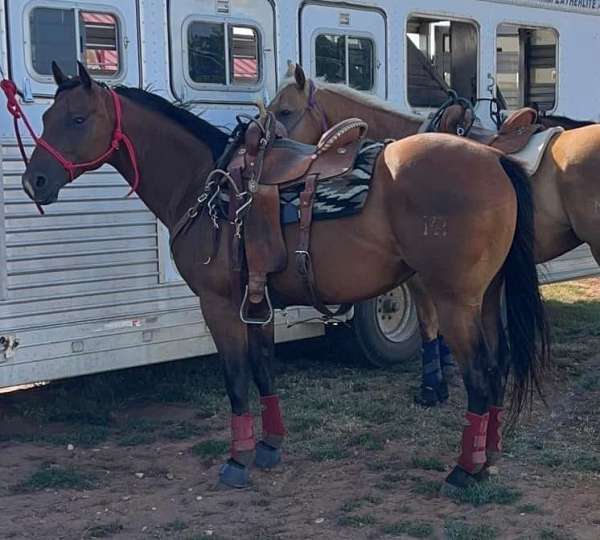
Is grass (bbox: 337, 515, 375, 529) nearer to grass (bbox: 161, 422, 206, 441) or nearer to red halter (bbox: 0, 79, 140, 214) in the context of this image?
grass (bbox: 161, 422, 206, 441)

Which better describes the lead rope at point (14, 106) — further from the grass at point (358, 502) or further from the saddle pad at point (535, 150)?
the saddle pad at point (535, 150)

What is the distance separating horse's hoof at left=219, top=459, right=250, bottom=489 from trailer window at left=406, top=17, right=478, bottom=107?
3.59m

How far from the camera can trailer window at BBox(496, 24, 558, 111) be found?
331 inches

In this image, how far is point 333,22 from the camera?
7129 mm

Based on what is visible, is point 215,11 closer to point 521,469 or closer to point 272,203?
point 272,203

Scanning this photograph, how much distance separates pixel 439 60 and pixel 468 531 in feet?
15.0

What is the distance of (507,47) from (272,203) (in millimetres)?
4115

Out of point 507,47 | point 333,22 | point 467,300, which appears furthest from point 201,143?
point 507,47

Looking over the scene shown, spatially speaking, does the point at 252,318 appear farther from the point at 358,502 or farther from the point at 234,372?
the point at 358,502

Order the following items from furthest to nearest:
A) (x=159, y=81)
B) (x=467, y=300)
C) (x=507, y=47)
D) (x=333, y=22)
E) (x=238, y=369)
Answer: (x=507, y=47)
(x=333, y=22)
(x=159, y=81)
(x=238, y=369)
(x=467, y=300)

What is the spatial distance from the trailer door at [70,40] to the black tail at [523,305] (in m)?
2.45

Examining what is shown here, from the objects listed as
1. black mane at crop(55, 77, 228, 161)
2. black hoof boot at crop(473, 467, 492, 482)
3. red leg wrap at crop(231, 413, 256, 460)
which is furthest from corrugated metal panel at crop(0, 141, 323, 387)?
black hoof boot at crop(473, 467, 492, 482)

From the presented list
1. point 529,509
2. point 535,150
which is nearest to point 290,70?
point 535,150

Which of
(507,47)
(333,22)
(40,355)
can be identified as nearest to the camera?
(40,355)
